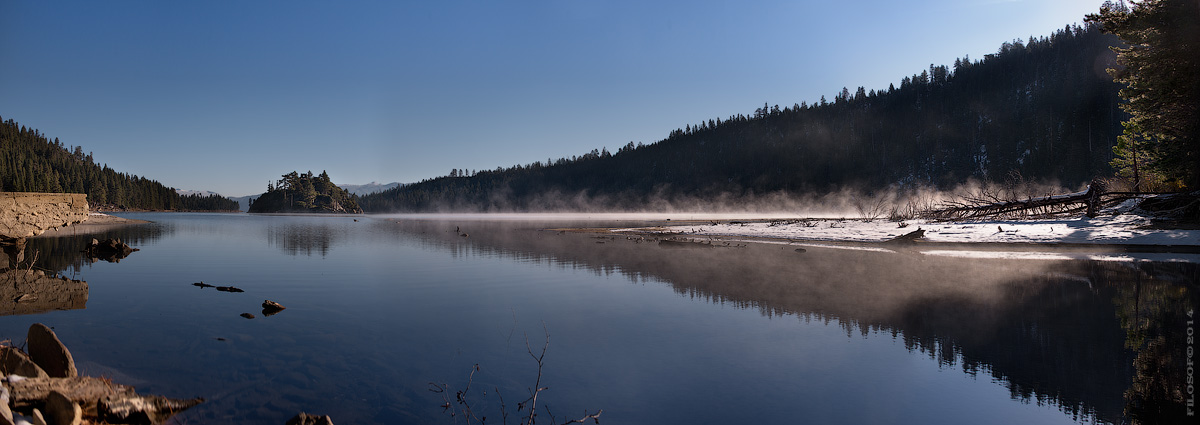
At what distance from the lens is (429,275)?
20281 mm

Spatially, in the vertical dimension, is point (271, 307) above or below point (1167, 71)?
below

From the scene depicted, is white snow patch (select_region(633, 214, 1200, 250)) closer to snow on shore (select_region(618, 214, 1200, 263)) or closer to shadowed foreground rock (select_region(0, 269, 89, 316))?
snow on shore (select_region(618, 214, 1200, 263))

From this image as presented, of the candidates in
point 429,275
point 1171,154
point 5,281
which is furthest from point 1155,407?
point 1171,154

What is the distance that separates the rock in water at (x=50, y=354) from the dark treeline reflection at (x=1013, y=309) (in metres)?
12.0

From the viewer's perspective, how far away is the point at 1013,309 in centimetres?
1190

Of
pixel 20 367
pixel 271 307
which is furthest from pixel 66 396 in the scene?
pixel 271 307

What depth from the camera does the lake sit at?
22.2 ft

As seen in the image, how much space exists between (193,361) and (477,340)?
4536 millimetres

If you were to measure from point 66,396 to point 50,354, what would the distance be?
292 centimetres

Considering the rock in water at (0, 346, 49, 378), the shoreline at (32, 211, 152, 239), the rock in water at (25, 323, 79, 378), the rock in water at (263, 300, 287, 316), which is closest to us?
the rock in water at (0, 346, 49, 378)

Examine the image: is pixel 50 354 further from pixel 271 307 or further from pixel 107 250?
pixel 107 250

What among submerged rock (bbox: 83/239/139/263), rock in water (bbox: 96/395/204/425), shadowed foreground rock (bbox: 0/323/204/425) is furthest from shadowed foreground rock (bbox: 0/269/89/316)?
rock in water (bbox: 96/395/204/425)

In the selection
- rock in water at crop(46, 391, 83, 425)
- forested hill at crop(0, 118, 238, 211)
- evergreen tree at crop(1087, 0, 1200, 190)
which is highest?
forested hill at crop(0, 118, 238, 211)

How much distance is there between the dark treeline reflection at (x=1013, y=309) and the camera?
7090 millimetres
